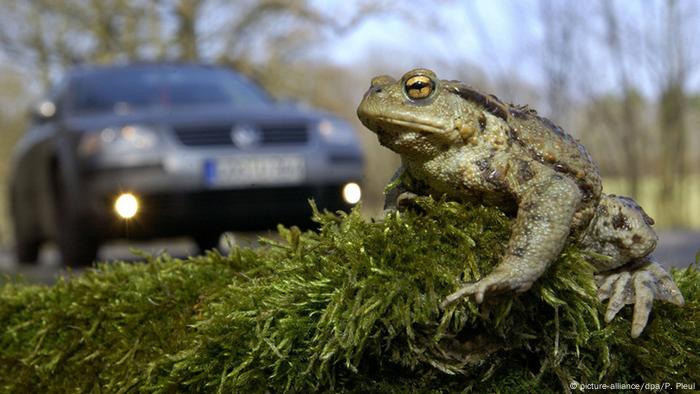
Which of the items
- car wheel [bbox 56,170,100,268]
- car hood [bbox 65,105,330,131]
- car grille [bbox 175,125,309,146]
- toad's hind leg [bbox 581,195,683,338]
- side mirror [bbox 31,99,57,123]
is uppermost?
side mirror [bbox 31,99,57,123]

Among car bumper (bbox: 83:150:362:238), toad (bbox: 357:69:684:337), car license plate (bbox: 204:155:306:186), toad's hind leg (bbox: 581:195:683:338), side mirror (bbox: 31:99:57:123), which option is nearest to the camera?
toad (bbox: 357:69:684:337)

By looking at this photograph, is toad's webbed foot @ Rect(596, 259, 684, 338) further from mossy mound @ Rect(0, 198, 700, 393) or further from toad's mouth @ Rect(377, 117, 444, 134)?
toad's mouth @ Rect(377, 117, 444, 134)

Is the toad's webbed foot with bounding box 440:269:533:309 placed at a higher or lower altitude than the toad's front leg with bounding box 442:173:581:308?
lower

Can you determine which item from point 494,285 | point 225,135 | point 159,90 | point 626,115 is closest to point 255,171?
point 225,135

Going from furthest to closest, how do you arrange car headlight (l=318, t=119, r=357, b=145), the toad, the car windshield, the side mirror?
the side mirror < the car windshield < car headlight (l=318, t=119, r=357, b=145) < the toad

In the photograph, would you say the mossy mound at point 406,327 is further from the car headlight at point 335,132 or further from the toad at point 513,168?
the car headlight at point 335,132

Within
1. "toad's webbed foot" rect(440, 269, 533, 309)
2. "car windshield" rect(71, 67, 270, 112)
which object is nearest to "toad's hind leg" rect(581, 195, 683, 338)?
"toad's webbed foot" rect(440, 269, 533, 309)

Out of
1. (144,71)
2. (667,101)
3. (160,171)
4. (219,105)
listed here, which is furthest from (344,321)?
(667,101)

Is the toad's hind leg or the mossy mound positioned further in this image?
the toad's hind leg
